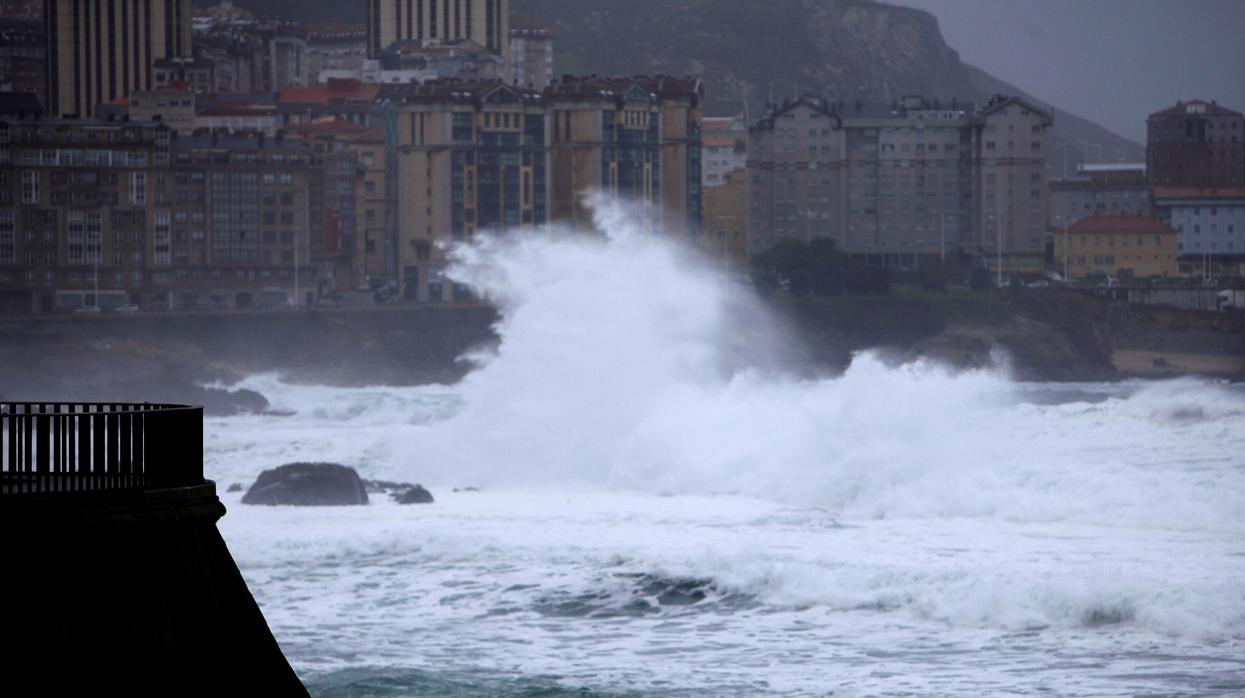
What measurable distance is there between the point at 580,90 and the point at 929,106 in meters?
30.0

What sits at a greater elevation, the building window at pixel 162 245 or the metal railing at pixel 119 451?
the building window at pixel 162 245

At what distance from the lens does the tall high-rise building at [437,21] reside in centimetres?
15212

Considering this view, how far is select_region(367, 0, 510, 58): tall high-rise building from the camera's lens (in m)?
152

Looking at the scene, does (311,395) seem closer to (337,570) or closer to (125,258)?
(125,258)

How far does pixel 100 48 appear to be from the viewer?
150 meters

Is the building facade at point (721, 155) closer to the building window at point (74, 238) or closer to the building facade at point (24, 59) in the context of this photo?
the building facade at point (24, 59)

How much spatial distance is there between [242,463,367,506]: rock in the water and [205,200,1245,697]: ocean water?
1.85 ft

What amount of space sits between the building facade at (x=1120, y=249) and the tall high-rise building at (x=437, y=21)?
47.6 meters

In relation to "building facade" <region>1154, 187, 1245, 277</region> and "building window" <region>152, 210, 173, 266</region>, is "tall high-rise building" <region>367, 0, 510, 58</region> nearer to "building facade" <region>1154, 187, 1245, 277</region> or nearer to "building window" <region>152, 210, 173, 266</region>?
"building facade" <region>1154, 187, 1245, 277</region>

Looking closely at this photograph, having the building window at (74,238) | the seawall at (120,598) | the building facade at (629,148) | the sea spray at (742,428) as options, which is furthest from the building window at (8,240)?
the seawall at (120,598)

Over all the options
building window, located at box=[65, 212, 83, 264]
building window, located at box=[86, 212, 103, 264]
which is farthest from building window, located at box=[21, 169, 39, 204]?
building window, located at box=[86, 212, 103, 264]

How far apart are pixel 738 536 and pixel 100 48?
128398 mm

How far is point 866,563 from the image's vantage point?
2467cm

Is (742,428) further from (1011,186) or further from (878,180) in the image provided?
(878,180)
